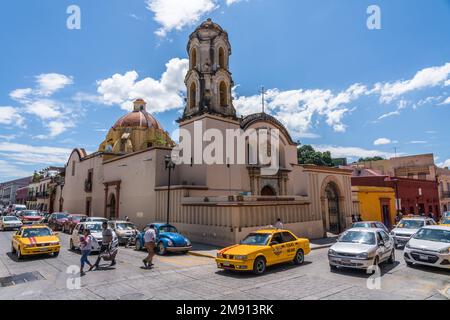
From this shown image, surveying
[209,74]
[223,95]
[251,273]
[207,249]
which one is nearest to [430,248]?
[251,273]

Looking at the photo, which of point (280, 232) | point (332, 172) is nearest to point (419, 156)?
point (332, 172)

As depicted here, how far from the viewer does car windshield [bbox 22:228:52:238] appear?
42.6 feet

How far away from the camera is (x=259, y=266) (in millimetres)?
9781

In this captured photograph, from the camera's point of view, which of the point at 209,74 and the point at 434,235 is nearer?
the point at 434,235

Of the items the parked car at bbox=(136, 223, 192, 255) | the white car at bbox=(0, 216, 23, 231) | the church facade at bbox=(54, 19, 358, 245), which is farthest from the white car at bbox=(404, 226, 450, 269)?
the white car at bbox=(0, 216, 23, 231)

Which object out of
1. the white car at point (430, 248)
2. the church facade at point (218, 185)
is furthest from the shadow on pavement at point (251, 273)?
the church facade at point (218, 185)

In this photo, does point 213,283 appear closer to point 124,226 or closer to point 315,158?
point 124,226

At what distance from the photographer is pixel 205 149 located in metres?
21.0

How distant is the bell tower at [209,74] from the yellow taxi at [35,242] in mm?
12747

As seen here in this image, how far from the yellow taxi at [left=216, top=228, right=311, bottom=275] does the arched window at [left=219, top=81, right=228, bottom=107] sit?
1424 cm

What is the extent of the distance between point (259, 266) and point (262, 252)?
1.59 ft

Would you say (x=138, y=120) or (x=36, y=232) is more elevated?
(x=138, y=120)

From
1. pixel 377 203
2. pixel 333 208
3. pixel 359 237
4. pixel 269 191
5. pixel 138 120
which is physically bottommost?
pixel 359 237

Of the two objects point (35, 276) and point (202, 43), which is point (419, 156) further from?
point (35, 276)
